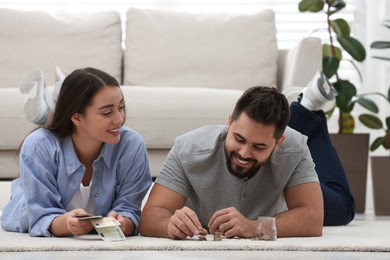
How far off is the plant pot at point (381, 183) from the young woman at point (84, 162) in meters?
2.20

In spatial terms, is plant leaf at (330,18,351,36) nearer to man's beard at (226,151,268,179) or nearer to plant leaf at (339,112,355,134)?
plant leaf at (339,112,355,134)

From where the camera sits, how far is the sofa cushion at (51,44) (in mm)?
4438

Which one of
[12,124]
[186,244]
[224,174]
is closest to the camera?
[186,244]

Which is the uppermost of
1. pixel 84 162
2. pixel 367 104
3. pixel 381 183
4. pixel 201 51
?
pixel 84 162

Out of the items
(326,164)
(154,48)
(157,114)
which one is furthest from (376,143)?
(326,164)

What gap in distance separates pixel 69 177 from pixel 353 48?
249cm

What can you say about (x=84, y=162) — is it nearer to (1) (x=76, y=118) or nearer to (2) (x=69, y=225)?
(1) (x=76, y=118)

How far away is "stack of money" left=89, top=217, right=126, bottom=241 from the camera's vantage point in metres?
2.20

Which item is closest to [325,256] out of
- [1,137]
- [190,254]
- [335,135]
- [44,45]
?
[190,254]

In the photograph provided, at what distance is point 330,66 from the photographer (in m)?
4.52

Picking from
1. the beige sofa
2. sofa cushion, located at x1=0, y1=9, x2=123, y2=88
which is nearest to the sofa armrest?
the beige sofa

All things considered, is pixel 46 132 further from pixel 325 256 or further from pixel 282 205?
pixel 325 256

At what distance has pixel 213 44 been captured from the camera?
4.51 meters

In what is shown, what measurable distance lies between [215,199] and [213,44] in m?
2.11
